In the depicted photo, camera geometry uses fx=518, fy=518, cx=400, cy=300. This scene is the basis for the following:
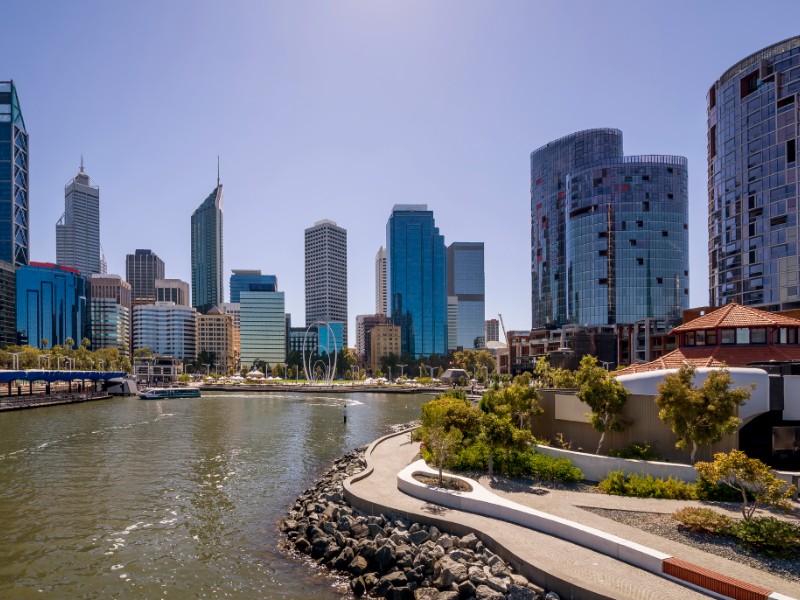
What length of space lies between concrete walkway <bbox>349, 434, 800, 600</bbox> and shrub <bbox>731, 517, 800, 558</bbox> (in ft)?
6.25

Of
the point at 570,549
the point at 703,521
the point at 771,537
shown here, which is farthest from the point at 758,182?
the point at 570,549

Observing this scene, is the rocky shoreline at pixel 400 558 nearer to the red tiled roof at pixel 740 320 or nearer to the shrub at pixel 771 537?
the shrub at pixel 771 537

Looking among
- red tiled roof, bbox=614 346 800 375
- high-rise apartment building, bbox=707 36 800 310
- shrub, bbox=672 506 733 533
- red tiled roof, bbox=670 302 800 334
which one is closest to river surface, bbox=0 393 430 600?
shrub, bbox=672 506 733 533

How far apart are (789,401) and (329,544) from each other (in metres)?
25.0

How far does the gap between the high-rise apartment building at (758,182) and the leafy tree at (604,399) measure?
84.9 meters

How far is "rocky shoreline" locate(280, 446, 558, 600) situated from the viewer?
722 inches

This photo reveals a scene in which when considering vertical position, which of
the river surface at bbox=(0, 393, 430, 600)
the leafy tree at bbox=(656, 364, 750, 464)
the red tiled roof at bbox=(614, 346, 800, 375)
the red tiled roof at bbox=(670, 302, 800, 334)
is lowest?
the river surface at bbox=(0, 393, 430, 600)

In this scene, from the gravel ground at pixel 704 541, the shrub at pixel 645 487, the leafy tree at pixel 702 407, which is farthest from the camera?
the leafy tree at pixel 702 407

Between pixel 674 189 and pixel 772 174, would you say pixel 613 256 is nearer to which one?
pixel 674 189

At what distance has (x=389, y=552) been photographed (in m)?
21.7

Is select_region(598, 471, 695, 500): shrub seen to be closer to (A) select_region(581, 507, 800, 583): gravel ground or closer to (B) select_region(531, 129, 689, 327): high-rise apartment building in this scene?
(A) select_region(581, 507, 800, 583): gravel ground

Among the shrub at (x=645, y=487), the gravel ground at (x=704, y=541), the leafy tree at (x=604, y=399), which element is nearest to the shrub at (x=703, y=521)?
the gravel ground at (x=704, y=541)

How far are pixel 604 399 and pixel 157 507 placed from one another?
2831cm

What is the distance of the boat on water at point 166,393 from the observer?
126 metres
